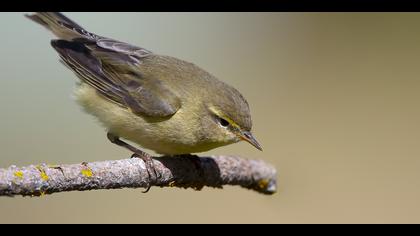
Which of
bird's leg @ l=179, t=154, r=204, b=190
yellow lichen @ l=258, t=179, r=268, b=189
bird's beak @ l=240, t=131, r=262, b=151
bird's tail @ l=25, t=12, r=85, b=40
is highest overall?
bird's tail @ l=25, t=12, r=85, b=40

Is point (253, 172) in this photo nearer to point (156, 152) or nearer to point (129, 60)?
point (156, 152)

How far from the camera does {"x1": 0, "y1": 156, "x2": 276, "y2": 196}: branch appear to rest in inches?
112

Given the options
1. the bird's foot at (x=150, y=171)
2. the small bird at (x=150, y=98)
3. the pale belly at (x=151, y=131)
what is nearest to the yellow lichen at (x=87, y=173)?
the bird's foot at (x=150, y=171)

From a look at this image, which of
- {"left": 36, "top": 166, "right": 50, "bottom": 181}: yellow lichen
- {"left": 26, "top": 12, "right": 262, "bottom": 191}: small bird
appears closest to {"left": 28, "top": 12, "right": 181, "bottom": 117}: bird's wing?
{"left": 26, "top": 12, "right": 262, "bottom": 191}: small bird

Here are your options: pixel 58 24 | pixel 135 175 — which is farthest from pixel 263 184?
pixel 58 24

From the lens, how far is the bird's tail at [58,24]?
199 inches

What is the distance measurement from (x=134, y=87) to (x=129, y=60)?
0.31 metres

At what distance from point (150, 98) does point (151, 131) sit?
278mm

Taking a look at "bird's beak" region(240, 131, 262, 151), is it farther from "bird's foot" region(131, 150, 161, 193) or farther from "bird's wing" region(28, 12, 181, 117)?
"bird's foot" region(131, 150, 161, 193)

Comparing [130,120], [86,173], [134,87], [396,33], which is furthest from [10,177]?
[396,33]

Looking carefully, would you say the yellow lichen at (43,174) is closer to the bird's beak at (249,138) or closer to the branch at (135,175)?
the branch at (135,175)

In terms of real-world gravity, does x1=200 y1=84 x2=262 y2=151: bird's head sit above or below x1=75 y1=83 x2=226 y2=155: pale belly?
above

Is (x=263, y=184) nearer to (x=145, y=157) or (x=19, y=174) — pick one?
(x=145, y=157)

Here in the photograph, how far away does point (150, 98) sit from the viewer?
4.43 meters
